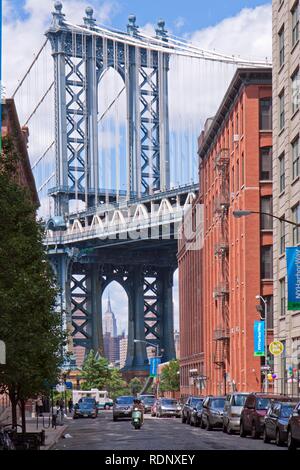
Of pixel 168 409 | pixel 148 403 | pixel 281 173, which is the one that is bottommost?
pixel 148 403

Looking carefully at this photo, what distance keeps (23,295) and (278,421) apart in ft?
34.6

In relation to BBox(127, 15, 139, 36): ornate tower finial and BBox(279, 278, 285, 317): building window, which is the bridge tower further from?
BBox(279, 278, 285, 317): building window

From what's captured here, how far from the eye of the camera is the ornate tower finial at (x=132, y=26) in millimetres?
186000

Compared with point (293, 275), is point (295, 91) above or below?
above

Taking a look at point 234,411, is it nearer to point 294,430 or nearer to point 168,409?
point 294,430

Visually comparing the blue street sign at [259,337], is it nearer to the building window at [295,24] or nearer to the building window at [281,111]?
the building window at [281,111]

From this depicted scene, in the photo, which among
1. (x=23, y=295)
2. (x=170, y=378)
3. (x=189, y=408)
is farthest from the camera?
(x=170, y=378)

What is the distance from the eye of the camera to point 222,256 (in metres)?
104

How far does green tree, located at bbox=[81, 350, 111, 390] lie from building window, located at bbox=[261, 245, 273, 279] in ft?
346

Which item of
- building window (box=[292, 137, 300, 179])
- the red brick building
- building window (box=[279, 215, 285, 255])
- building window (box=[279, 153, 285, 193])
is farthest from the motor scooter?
the red brick building

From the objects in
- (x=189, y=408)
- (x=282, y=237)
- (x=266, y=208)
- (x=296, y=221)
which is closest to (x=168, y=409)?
(x=266, y=208)

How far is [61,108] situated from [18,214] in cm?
14964

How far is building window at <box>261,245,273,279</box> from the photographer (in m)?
89.3
